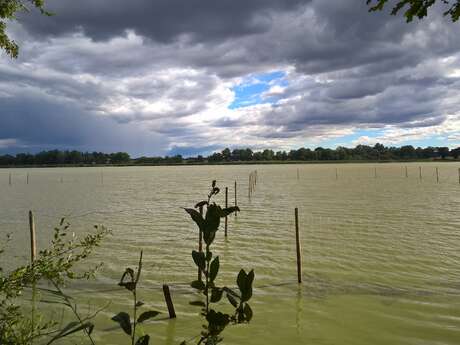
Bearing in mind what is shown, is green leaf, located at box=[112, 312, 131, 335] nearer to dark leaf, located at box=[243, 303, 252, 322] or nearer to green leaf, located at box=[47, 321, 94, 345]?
green leaf, located at box=[47, 321, 94, 345]

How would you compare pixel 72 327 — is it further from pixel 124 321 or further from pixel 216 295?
pixel 216 295

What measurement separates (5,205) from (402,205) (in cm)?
3055

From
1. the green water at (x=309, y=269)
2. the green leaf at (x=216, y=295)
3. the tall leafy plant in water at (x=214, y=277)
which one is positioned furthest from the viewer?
the green water at (x=309, y=269)

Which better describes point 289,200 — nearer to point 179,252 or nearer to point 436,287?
point 179,252

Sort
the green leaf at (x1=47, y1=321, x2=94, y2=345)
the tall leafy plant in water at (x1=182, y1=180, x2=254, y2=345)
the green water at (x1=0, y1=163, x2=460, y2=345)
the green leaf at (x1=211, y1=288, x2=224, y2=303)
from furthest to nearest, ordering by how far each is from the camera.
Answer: the green water at (x1=0, y1=163, x2=460, y2=345) < the green leaf at (x1=47, y1=321, x2=94, y2=345) < the green leaf at (x1=211, y1=288, x2=224, y2=303) < the tall leafy plant in water at (x1=182, y1=180, x2=254, y2=345)

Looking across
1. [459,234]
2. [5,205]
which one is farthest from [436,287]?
[5,205]

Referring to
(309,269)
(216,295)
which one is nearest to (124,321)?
(216,295)

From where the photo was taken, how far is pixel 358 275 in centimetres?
1137

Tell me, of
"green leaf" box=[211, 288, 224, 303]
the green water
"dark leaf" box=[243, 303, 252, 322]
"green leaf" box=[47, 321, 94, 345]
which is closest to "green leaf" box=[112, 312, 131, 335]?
"green leaf" box=[47, 321, 94, 345]

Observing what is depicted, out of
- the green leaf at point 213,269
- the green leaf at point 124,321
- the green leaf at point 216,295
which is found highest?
the green leaf at point 213,269

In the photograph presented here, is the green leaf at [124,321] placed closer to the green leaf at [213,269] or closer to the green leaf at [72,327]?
the green leaf at [72,327]

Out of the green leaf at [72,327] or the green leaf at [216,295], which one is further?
the green leaf at [72,327]

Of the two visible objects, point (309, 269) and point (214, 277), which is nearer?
point (214, 277)

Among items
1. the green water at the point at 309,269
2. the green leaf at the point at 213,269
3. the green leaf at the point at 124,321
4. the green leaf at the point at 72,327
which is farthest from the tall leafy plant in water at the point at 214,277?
the green water at the point at 309,269
